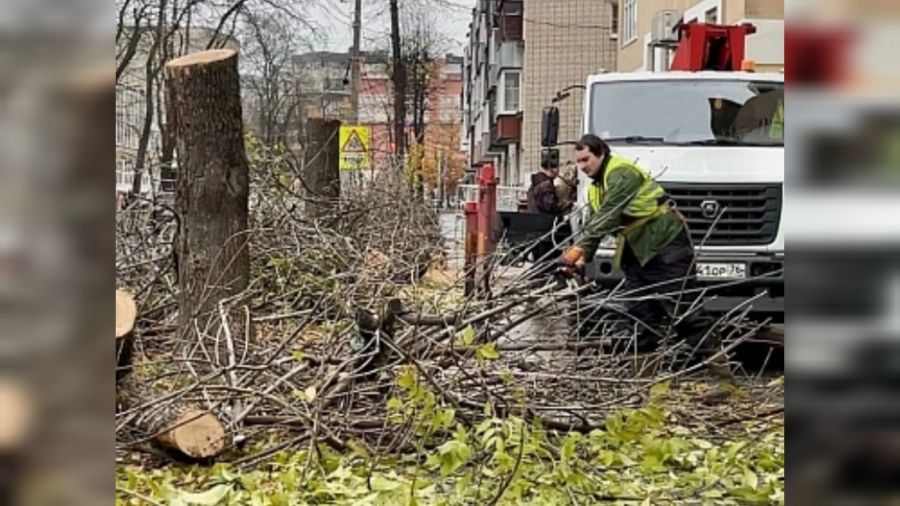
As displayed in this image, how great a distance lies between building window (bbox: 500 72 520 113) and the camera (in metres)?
40.2

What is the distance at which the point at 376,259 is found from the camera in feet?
21.2

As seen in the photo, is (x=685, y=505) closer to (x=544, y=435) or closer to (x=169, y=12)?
(x=544, y=435)

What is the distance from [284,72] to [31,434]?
50.2ft

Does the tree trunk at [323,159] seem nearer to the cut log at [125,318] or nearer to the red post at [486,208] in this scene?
the red post at [486,208]

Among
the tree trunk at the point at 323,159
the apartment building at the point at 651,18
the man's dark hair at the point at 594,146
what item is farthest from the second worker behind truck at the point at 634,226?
the tree trunk at the point at 323,159

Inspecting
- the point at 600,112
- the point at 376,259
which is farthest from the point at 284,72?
the point at 376,259

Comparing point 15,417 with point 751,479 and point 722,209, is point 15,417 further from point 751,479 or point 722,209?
point 722,209

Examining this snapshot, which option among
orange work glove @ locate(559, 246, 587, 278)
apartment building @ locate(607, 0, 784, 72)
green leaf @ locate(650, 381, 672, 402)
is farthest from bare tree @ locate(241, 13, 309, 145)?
green leaf @ locate(650, 381, 672, 402)

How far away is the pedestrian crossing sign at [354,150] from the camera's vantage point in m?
13.0

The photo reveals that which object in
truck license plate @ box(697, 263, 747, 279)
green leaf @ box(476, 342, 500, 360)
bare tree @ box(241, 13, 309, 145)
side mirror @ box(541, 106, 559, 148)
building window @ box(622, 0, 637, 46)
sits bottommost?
green leaf @ box(476, 342, 500, 360)

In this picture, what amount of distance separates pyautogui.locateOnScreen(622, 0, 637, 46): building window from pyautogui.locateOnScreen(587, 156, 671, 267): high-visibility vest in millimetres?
18519

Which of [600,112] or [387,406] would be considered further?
[600,112]

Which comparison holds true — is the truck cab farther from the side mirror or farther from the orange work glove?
the orange work glove

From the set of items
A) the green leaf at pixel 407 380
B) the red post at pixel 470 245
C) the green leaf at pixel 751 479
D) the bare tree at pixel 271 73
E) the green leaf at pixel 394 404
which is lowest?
the green leaf at pixel 751 479
